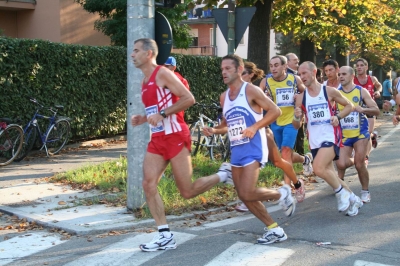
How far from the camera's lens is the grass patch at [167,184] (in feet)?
26.9

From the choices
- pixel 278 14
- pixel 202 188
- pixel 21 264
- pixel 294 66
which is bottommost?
pixel 21 264

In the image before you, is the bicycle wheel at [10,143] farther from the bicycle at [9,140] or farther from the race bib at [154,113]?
the race bib at [154,113]

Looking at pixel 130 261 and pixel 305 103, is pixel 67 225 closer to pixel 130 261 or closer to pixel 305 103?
pixel 130 261

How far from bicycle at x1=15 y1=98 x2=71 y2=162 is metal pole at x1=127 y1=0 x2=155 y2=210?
15.7 ft

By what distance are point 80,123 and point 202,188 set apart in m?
8.22

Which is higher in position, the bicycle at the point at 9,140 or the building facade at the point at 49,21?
the building facade at the point at 49,21

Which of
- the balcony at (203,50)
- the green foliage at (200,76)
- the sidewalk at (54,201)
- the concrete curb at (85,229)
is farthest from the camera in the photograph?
the balcony at (203,50)

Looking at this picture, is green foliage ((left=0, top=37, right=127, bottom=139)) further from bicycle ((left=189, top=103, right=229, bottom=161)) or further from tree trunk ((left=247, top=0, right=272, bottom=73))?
tree trunk ((left=247, top=0, right=272, bottom=73))

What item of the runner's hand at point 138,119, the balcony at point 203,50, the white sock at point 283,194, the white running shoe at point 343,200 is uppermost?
the balcony at point 203,50

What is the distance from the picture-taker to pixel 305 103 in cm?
776

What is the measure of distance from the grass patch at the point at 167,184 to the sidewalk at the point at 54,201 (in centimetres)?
21

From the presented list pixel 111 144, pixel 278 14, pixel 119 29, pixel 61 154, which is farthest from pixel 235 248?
pixel 119 29

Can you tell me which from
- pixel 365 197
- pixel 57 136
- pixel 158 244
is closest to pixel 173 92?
pixel 158 244

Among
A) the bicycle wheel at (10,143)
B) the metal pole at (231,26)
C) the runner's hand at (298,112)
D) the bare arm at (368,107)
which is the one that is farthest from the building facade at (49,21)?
the runner's hand at (298,112)
